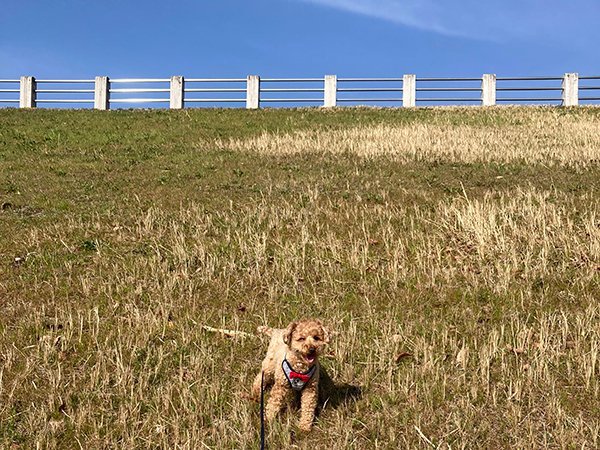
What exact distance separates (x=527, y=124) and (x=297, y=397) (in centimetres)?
2690

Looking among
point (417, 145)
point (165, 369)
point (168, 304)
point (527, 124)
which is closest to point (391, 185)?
point (417, 145)

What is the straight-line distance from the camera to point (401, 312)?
22.2 feet

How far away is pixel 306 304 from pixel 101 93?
35.8 metres

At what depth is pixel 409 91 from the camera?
39.0 metres

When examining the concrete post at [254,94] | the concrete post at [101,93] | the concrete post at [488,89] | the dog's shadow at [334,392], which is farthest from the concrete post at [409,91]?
the dog's shadow at [334,392]

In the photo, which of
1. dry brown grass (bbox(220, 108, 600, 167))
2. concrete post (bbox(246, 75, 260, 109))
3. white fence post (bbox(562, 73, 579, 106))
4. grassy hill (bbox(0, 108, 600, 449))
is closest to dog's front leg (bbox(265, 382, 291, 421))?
grassy hill (bbox(0, 108, 600, 449))

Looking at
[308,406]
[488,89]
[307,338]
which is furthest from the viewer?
[488,89]

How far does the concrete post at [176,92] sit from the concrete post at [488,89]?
2028cm

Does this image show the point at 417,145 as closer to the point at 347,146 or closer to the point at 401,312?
the point at 347,146

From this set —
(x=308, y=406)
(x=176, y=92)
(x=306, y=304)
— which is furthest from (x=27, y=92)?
(x=308, y=406)

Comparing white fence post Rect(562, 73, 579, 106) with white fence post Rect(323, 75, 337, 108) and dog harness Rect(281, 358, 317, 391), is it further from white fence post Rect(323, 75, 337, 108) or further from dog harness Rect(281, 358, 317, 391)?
dog harness Rect(281, 358, 317, 391)

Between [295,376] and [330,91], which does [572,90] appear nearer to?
[330,91]

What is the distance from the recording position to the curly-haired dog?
4012mm

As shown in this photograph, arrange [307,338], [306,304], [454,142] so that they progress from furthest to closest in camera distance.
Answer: [454,142] → [306,304] → [307,338]
